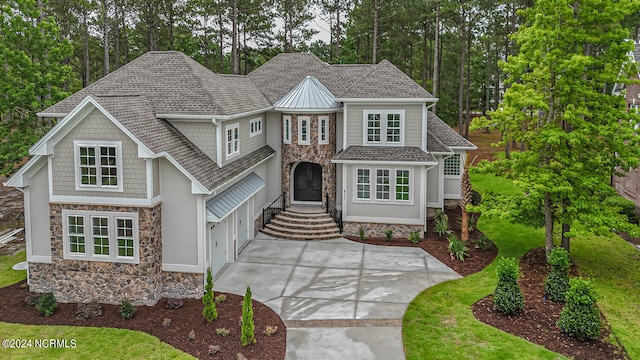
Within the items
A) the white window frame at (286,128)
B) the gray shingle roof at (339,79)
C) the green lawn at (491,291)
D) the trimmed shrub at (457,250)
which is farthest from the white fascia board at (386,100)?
the green lawn at (491,291)

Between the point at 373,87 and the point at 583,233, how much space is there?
10973mm

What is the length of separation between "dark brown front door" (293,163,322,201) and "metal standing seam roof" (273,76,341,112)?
10.5 feet

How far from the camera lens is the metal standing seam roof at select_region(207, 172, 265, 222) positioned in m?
16.0

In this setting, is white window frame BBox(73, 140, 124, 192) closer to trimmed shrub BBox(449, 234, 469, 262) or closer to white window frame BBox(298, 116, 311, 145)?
white window frame BBox(298, 116, 311, 145)

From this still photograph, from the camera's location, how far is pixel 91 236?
50.0 ft

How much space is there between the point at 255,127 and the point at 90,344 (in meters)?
12.2

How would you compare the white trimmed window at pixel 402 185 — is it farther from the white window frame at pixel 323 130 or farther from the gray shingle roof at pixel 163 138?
the gray shingle roof at pixel 163 138

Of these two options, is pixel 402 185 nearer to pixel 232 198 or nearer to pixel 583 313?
pixel 232 198

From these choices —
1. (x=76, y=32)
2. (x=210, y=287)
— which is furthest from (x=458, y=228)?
(x=76, y=32)

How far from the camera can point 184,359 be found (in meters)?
12.1

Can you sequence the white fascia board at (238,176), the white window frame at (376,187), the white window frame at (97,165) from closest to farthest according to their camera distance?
the white window frame at (97,165), the white fascia board at (238,176), the white window frame at (376,187)

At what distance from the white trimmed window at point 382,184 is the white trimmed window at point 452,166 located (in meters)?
6.09

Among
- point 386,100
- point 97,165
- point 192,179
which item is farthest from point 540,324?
point 97,165

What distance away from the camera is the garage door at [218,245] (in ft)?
55.6
